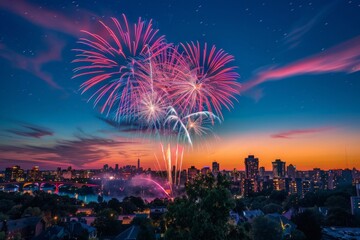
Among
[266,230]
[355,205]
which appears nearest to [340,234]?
[266,230]

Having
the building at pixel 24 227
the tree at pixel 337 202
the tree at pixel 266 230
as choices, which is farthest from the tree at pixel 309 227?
the building at pixel 24 227

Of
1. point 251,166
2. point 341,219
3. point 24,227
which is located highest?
point 251,166

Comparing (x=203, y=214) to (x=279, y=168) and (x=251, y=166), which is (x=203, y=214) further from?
(x=279, y=168)

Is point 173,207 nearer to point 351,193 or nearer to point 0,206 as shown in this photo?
point 0,206

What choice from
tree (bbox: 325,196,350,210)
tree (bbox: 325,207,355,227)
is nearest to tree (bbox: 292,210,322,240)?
tree (bbox: 325,207,355,227)

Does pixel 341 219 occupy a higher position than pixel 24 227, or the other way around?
pixel 341 219

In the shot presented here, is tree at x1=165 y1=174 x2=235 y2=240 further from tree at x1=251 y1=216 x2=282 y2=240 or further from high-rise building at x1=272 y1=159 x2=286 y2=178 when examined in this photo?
high-rise building at x1=272 y1=159 x2=286 y2=178

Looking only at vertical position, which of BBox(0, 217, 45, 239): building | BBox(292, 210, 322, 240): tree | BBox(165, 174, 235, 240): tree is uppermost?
BBox(165, 174, 235, 240): tree

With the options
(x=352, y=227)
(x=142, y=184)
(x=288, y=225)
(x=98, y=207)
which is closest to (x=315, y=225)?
(x=288, y=225)

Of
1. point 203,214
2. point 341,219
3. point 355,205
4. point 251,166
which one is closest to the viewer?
point 203,214
